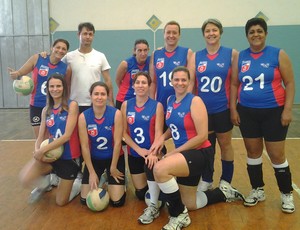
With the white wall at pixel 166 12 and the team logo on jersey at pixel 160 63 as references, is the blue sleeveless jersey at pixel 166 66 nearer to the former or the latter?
the team logo on jersey at pixel 160 63

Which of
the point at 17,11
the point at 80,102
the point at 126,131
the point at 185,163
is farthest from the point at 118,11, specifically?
the point at 185,163

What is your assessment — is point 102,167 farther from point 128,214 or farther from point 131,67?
point 131,67

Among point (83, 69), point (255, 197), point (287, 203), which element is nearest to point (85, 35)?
point (83, 69)

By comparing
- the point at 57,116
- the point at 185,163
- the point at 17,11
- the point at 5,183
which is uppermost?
the point at 17,11

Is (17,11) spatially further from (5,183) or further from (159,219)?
(159,219)

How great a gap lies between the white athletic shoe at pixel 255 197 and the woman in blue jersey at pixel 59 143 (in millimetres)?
1721

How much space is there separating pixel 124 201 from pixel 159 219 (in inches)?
19.7

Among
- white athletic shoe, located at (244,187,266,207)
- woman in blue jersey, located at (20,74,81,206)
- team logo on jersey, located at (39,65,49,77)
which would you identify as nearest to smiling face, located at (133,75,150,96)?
woman in blue jersey, located at (20,74,81,206)

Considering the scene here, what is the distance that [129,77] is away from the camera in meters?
3.94

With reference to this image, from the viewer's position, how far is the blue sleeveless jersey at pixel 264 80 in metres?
2.79

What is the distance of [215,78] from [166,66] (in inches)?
22.2

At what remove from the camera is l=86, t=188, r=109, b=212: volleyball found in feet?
9.72

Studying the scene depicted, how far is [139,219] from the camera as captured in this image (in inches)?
110

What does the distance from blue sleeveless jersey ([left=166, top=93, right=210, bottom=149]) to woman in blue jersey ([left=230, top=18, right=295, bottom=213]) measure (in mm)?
505
